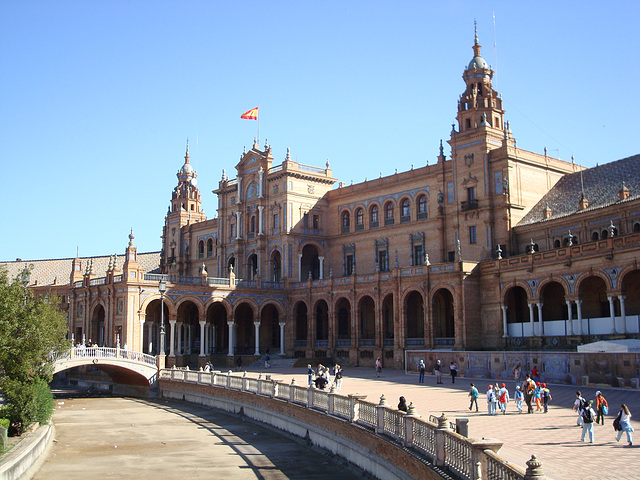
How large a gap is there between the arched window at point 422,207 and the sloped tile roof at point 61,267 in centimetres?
4407

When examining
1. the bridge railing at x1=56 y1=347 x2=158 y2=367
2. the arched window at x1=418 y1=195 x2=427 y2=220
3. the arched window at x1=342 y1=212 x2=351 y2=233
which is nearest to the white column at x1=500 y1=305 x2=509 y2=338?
the arched window at x1=418 y1=195 x2=427 y2=220

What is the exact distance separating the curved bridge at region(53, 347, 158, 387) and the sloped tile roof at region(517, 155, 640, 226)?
2829cm

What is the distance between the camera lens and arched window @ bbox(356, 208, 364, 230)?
65.6 metres

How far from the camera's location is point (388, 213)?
6328 cm

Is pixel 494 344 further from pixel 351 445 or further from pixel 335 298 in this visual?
pixel 351 445

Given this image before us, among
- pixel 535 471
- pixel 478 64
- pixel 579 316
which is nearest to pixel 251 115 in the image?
pixel 478 64

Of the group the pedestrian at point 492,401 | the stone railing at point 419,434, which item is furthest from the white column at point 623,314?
the stone railing at point 419,434

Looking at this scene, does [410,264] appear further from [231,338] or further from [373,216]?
[231,338]

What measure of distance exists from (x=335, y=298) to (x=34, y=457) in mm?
37473

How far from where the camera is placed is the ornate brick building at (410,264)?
4478 centimetres

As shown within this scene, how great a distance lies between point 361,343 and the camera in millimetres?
57594

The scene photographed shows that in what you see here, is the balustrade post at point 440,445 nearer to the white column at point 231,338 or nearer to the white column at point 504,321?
the white column at point 504,321

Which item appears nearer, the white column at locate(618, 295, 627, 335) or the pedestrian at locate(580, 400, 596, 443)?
the pedestrian at locate(580, 400, 596, 443)

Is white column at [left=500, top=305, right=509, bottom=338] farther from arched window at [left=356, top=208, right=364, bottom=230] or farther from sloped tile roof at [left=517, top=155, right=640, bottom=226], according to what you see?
arched window at [left=356, top=208, right=364, bottom=230]
